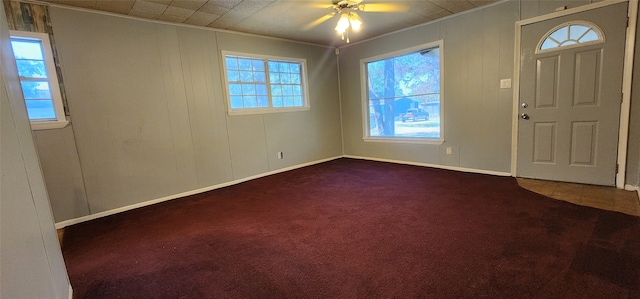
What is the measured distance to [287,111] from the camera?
5168 mm

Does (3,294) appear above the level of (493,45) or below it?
below

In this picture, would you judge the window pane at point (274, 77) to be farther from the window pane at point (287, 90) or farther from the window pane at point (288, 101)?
the window pane at point (288, 101)

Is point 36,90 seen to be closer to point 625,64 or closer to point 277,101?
point 277,101

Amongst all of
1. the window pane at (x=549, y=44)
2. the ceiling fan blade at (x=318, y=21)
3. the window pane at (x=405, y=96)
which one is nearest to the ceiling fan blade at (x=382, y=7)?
the ceiling fan blade at (x=318, y=21)

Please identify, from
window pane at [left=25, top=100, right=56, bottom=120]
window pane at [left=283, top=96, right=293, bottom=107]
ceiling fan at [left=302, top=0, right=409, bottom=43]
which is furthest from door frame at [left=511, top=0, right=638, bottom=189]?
window pane at [left=25, top=100, right=56, bottom=120]

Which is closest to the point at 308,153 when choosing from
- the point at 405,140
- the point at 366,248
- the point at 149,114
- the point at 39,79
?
the point at 405,140

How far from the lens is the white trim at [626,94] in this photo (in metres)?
2.90

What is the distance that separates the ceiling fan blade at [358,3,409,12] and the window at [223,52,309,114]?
1.89m

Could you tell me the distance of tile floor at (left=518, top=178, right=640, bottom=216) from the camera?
106 inches

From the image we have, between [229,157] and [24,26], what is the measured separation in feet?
8.57

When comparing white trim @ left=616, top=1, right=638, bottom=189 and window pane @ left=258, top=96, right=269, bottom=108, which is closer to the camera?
white trim @ left=616, top=1, right=638, bottom=189

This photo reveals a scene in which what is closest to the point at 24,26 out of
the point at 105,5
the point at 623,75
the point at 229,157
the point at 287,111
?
the point at 105,5

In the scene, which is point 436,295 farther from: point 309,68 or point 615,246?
point 309,68

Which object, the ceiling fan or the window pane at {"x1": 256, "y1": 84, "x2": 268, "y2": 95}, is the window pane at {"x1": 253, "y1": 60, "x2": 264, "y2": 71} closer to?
the window pane at {"x1": 256, "y1": 84, "x2": 268, "y2": 95}
